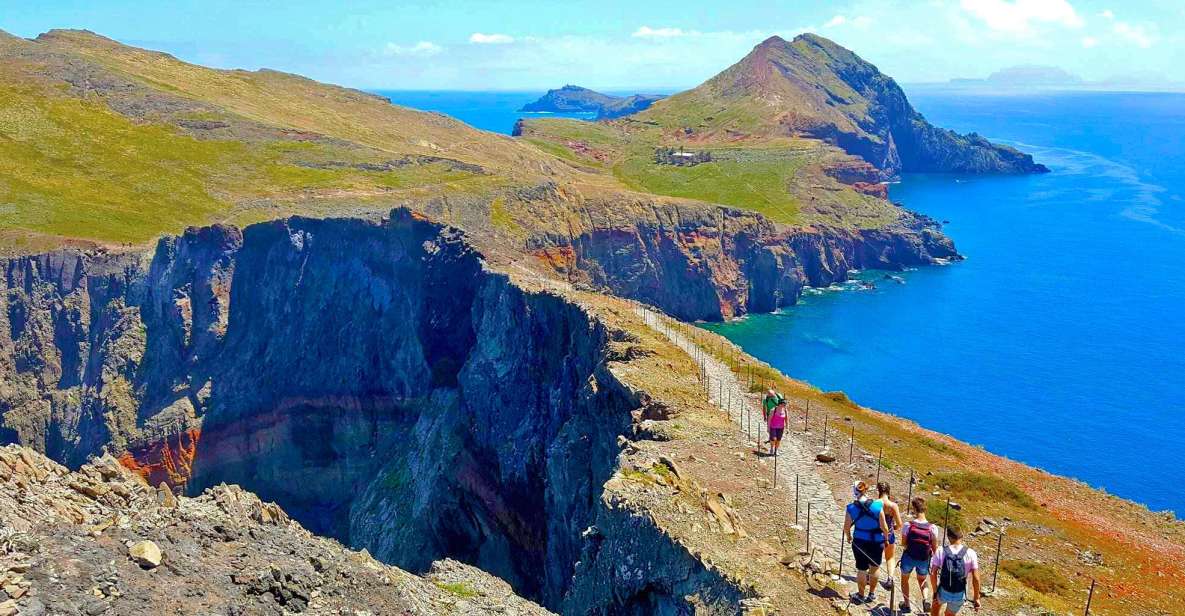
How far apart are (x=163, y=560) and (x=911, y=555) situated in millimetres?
20412

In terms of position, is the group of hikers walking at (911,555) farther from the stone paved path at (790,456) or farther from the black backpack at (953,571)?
the stone paved path at (790,456)

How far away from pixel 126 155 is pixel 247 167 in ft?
52.9

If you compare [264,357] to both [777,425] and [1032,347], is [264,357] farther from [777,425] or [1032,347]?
[1032,347]

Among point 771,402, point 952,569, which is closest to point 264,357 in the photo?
point 771,402

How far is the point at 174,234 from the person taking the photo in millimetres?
94062

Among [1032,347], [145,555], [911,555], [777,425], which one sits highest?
[911,555]

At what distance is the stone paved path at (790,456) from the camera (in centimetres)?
2840

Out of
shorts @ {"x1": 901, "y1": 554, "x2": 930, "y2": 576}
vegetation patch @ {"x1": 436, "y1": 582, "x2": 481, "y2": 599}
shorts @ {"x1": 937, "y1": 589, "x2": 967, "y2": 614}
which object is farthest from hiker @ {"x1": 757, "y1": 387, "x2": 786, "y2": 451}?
shorts @ {"x1": 937, "y1": 589, "x2": 967, "y2": 614}

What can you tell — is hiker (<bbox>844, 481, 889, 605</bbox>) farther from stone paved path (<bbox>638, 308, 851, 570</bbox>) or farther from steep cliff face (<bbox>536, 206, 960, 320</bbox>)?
steep cliff face (<bbox>536, 206, 960, 320</bbox>)

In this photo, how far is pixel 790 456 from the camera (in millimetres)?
35750

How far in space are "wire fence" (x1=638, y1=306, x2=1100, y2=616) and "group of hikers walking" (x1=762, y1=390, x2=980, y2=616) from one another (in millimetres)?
357

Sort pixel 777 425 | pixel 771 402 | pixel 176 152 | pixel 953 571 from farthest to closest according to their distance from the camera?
pixel 176 152 → pixel 771 402 → pixel 777 425 → pixel 953 571

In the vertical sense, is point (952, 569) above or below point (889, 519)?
above

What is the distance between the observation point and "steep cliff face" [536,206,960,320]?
413 feet
